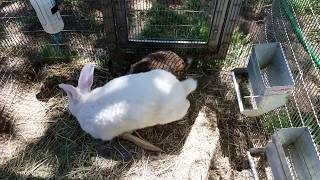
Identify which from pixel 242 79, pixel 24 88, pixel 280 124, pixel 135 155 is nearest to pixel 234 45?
pixel 242 79

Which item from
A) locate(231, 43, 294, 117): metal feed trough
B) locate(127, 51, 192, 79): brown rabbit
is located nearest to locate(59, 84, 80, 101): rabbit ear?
locate(127, 51, 192, 79): brown rabbit

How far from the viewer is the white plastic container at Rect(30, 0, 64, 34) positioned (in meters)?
3.42

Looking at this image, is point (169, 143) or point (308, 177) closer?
point (308, 177)

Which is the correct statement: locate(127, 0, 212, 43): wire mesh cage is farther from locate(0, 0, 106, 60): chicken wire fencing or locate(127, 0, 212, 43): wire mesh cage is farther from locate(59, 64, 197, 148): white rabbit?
locate(59, 64, 197, 148): white rabbit

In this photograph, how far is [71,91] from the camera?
123 inches

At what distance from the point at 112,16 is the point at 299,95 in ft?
5.65

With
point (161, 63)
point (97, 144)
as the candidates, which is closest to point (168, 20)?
point (161, 63)

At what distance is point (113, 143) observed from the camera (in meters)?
3.45

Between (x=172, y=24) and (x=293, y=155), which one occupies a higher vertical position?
(x=172, y=24)

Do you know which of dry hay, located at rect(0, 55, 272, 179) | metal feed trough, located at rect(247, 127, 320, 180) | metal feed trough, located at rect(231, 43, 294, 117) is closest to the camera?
metal feed trough, located at rect(247, 127, 320, 180)

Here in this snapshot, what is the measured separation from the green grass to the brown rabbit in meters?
0.24

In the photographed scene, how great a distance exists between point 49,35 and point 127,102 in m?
1.42

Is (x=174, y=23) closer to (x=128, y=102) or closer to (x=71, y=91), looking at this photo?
(x=128, y=102)

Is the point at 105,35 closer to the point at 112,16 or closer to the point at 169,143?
the point at 112,16
